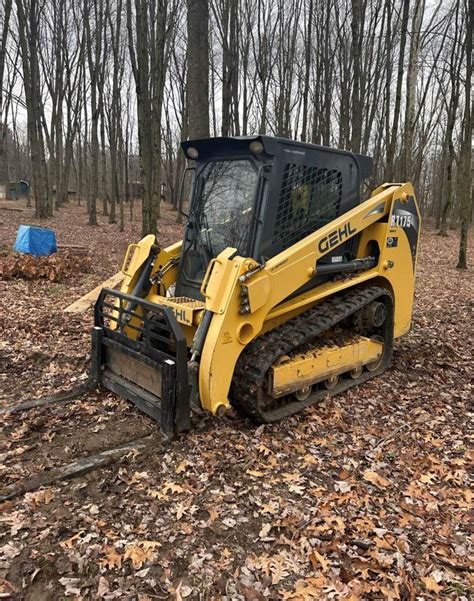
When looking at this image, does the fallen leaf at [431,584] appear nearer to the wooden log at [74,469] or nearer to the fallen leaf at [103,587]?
the fallen leaf at [103,587]

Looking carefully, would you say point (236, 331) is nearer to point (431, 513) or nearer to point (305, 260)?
point (305, 260)

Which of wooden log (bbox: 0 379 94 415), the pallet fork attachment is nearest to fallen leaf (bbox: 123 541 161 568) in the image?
the pallet fork attachment

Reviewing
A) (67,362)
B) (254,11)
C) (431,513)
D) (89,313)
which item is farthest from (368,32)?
(431,513)

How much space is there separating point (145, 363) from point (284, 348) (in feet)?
4.29

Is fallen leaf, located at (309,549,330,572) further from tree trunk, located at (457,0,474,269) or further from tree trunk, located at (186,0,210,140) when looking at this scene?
tree trunk, located at (457,0,474,269)

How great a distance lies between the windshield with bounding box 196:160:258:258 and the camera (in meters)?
4.83

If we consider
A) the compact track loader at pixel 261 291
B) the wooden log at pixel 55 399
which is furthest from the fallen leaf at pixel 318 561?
the wooden log at pixel 55 399

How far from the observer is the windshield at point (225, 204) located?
483 centimetres

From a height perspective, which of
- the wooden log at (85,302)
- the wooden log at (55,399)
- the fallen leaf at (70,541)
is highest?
the wooden log at (85,302)

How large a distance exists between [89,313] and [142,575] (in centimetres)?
555

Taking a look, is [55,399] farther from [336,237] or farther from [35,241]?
[35,241]

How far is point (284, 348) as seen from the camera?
454 cm

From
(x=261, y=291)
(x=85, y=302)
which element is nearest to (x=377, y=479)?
(x=261, y=291)

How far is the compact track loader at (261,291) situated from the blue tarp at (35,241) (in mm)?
6972
